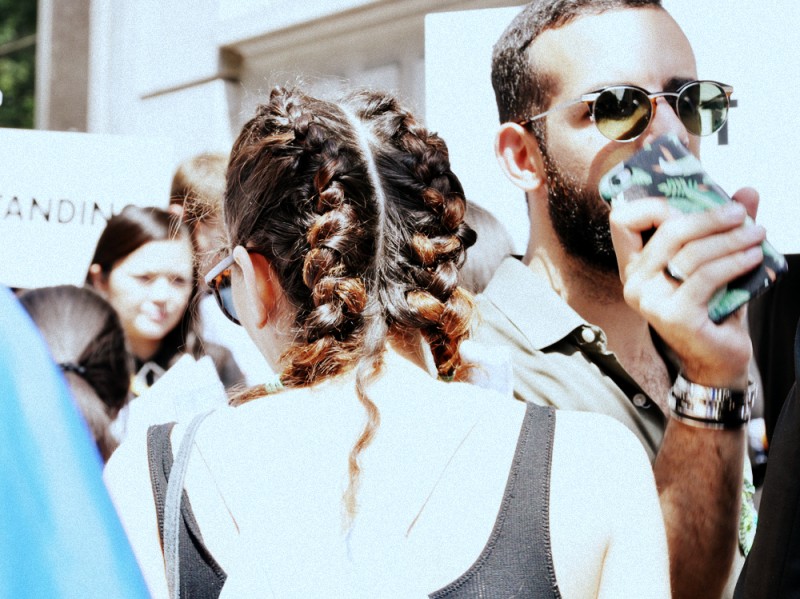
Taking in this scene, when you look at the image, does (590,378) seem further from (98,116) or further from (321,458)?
(98,116)

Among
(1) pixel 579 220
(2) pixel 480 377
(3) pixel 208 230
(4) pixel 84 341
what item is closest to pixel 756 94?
(1) pixel 579 220

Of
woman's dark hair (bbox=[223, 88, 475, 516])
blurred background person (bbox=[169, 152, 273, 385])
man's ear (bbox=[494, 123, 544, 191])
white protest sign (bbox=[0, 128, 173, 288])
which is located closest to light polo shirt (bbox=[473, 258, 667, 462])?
man's ear (bbox=[494, 123, 544, 191])

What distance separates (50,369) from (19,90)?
16572mm

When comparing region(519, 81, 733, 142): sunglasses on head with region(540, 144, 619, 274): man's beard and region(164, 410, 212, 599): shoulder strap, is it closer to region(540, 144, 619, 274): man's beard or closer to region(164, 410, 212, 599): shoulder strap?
region(540, 144, 619, 274): man's beard

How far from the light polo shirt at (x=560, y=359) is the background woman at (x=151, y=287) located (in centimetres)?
101

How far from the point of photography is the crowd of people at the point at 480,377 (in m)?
1.05

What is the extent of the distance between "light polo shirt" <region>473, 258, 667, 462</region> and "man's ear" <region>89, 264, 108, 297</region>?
1224 millimetres

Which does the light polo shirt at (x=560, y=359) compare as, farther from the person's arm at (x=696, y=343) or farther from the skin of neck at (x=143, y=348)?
the skin of neck at (x=143, y=348)

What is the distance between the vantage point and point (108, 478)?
1.17m

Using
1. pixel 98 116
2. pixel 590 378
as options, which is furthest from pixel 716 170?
pixel 98 116

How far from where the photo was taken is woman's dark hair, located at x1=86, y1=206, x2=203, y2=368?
2.48m

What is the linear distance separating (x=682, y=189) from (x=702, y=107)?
1.01ft

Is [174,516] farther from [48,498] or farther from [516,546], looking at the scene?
[48,498]

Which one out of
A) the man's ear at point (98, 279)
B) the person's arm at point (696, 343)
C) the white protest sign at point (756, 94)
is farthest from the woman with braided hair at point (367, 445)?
the man's ear at point (98, 279)
